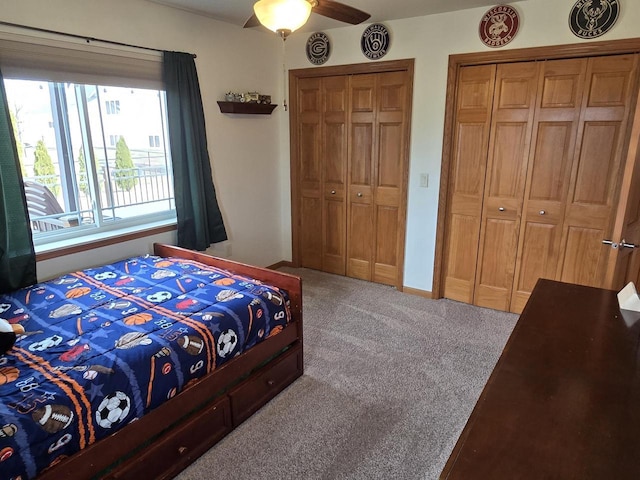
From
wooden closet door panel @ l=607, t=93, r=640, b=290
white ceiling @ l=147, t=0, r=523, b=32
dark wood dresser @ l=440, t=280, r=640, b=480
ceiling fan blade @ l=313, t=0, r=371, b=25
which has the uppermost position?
white ceiling @ l=147, t=0, r=523, b=32

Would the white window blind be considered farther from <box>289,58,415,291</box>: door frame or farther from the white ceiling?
<box>289,58,415,291</box>: door frame

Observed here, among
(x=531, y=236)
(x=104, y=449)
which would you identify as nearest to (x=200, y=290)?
(x=104, y=449)

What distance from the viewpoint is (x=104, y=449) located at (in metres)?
1.53

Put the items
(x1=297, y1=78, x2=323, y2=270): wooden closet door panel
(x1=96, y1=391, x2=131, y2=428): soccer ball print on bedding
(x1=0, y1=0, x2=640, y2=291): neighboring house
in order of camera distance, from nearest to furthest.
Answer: (x1=96, y1=391, x2=131, y2=428): soccer ball print on bedding → (x1=0, y1=0, x2=640, y2=291): neighboring house → (x1=297, y1=78, x2=323, y2=270): wooden closet door panel

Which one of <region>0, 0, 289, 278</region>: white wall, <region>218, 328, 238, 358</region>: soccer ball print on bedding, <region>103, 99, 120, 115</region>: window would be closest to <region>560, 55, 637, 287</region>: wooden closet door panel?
<region>218, 328, 238, 358</region>: soccer ball print on bedding

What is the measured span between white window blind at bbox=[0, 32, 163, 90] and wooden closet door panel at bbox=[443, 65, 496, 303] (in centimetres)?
237

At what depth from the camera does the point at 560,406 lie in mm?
1115

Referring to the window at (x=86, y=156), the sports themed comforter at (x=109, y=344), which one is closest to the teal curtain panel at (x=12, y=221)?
the sports themed comforter at (x=109, y=344)

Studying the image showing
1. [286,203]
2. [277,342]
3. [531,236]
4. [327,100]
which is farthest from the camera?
[286,203]

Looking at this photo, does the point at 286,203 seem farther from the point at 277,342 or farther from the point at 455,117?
the point at 277,342

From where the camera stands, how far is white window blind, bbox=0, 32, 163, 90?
233 centimetres

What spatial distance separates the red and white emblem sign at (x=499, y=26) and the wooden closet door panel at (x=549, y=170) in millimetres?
341

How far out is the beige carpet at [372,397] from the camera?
1.91 meters

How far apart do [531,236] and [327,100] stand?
218 cm
